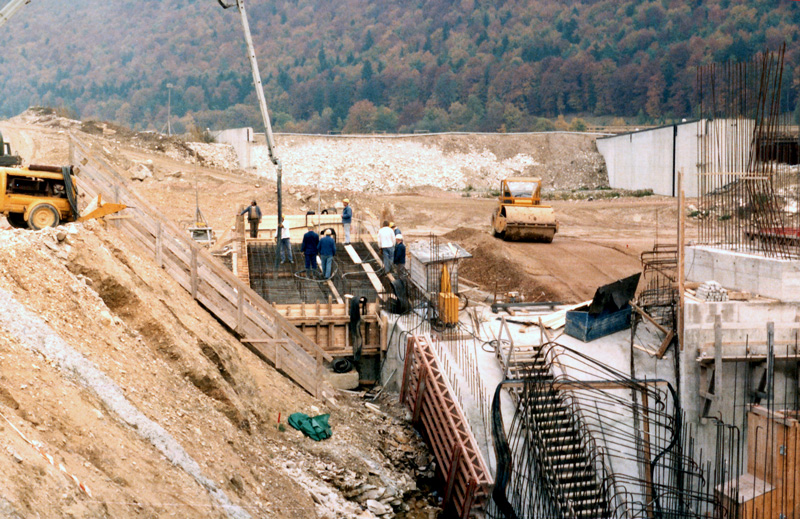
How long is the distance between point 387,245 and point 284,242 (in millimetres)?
2832

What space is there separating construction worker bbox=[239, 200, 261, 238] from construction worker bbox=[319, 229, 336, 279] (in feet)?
9.72

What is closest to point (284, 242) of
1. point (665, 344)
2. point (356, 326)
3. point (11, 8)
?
point (356, 326)

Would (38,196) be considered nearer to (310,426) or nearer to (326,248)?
(310,426)

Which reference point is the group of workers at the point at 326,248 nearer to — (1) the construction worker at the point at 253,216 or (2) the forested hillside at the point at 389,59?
(1) the construction worker at the point at 253,216

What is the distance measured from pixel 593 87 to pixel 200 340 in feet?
290

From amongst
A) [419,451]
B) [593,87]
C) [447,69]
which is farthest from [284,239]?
[447,69]

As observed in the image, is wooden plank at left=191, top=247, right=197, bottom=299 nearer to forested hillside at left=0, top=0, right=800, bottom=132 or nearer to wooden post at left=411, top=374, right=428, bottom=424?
wooden post at left=411, top=374, right=428, bottom=424

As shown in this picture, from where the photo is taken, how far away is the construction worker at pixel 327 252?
2041cm

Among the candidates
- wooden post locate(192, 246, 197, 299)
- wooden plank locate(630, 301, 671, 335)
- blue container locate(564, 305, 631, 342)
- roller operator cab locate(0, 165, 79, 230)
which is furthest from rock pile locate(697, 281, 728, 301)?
roller operator cab locate(0, 165, 79, 230)

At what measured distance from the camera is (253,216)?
2300 centimetres

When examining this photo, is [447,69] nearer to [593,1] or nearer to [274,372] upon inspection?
[593,1]

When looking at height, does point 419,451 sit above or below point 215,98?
below

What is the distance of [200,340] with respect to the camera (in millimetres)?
13586

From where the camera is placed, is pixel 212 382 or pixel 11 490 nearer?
pixel 11 490
